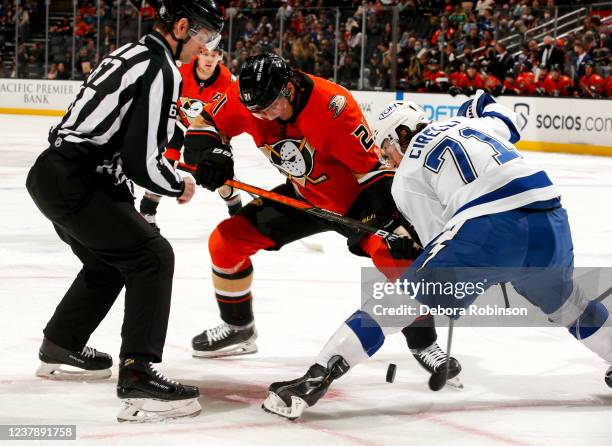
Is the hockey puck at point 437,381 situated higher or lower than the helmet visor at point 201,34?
lower

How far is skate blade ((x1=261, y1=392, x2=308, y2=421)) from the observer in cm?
258

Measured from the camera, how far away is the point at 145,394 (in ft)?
8.64

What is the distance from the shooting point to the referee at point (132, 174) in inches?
101

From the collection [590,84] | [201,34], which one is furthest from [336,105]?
[590,84]

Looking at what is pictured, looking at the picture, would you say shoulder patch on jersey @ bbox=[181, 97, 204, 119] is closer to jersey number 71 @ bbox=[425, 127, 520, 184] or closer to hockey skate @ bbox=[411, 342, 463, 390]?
hockey skate @ bbox=[411, 342, 463, 390]

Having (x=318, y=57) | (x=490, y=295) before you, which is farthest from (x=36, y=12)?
(x=490, y=295)

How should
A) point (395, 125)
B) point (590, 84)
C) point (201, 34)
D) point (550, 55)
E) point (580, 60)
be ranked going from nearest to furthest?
1. point (201, 34)
2. point (395, 125)
3. point (590, 84)
4. point (580, 60)
5. point (550, 55)

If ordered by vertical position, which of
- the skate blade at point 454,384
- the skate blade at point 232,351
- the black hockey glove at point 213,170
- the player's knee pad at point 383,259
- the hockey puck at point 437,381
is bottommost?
the skate blade at point 232,351

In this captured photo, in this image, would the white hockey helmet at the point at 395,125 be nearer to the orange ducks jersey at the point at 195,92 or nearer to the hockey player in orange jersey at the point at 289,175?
the hockey player in orange jersey at the point at 289,175

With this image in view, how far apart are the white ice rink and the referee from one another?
0.61 ft

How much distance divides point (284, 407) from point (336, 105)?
3.56 ft

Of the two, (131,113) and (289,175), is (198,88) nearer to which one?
(289,175)

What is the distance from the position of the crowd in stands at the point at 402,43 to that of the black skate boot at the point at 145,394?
835 centimetres

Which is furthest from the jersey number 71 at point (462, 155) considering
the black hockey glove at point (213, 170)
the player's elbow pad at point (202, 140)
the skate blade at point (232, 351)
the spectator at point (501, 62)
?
the spectator at point (501, 62)
